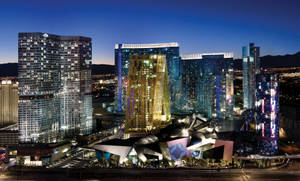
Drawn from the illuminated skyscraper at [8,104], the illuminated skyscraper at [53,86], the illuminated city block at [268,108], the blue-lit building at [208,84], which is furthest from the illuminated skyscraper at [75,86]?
the illuminated city block at [268,108]

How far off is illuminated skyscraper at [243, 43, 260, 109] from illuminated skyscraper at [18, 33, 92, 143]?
144ft

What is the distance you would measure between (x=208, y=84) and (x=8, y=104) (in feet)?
148

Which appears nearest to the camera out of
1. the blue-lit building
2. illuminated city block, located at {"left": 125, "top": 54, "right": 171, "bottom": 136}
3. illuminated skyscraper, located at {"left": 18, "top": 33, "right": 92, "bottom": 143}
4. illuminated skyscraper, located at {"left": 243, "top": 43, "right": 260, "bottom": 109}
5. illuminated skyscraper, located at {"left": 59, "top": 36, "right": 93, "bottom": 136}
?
illuminated skyscraper, located at {"left": 18, "top": 33, "right": 92, "bottom": 143}

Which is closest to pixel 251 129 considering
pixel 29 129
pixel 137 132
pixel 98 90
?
pixel 137 132

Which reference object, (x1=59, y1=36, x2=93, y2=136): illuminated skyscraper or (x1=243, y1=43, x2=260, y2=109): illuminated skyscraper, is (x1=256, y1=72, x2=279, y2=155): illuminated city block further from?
(x1=243, y1=43, x2=260, y2=109): illuminated skyscraper

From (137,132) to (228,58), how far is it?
41658 millimetres

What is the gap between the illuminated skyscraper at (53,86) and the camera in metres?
46.0

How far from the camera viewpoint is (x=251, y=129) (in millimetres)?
52375

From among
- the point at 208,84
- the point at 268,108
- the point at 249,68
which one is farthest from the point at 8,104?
the point at 249,68

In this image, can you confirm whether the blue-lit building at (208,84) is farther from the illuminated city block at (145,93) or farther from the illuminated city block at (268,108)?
the illuminated city block at (268,108)

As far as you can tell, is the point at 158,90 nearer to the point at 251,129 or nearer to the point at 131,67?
the point at 131,67

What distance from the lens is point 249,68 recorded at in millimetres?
82625

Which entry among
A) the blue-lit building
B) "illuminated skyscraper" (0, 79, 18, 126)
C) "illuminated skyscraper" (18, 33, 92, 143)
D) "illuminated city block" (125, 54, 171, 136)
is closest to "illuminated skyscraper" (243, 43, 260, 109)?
the blue-lit building

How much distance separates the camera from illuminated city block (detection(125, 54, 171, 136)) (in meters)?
46.4
